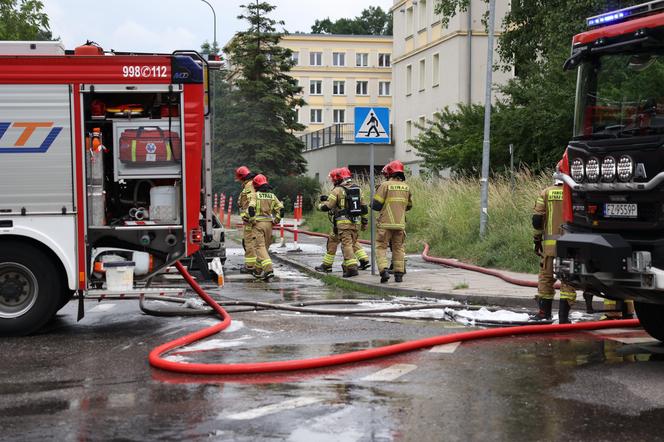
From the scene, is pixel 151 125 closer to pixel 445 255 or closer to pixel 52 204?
pixel 52 204

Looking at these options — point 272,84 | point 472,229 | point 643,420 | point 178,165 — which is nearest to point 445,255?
point 472,229

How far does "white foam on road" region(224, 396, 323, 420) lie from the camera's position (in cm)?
539

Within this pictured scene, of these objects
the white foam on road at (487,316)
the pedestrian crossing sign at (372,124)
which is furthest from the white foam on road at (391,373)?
the pedestrian crossing sign at (372,124)

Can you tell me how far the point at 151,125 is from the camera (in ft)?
29.2

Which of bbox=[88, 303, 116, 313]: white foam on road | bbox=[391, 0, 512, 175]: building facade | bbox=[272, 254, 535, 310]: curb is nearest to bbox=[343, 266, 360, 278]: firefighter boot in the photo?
bbox=[272, 254, 535, 310]: curb

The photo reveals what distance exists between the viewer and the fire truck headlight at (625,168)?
22.3ft

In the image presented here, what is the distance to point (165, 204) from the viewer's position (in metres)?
8.98

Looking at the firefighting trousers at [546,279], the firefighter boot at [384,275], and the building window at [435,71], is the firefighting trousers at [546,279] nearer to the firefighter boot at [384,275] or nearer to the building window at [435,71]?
the firefighter boot at [384,275]

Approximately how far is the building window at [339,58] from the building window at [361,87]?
238 centimetres

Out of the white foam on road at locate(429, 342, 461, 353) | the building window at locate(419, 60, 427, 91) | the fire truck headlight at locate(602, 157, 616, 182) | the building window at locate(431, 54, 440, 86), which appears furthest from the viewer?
the building window at locate(419, 60, 427, 91)

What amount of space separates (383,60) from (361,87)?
11.0 feet

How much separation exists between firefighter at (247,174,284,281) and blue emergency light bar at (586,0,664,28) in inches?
322

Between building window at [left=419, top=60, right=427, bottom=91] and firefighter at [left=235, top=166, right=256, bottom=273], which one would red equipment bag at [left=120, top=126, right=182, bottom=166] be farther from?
building window at [left=419, top=60, right=427, bottom=91]

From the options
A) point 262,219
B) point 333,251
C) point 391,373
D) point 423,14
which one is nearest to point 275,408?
point 391,373
